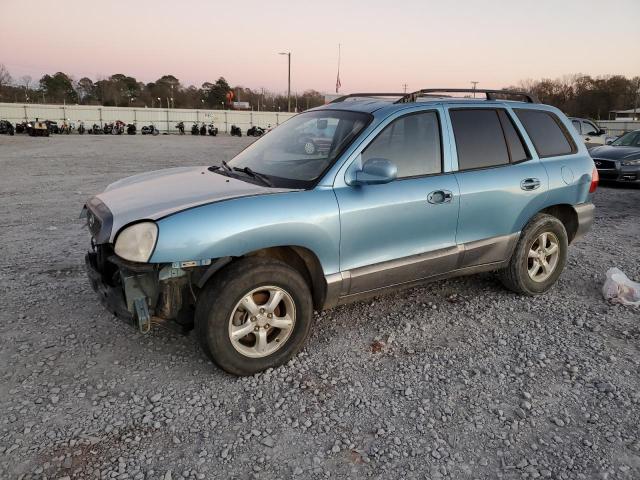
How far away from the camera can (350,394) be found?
10.3 feet

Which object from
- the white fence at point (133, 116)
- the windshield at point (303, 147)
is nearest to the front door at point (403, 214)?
the windshield at point (303, 147)

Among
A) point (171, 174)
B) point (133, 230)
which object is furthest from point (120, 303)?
point (171, 174)

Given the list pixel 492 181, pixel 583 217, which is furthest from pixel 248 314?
pixel 583 217

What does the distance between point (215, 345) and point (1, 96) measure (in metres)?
100

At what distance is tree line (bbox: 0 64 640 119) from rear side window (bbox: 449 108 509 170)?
76964 millimetres

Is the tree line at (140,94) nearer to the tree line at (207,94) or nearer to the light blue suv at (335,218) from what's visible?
the tree line at (207,94)

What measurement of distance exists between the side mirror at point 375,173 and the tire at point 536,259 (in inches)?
72.5

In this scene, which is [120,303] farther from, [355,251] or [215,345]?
[355,251]

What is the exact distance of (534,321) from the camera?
14.0 ft

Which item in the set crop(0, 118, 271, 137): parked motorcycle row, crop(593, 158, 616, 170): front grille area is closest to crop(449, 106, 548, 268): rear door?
crop(593, 158, 616, 170): front grille area

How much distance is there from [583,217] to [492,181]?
4.67 feet

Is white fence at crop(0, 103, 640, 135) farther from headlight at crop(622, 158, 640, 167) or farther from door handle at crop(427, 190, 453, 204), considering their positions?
door handle at crop(427, 190, 453, 204)

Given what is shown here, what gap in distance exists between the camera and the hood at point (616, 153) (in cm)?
1186

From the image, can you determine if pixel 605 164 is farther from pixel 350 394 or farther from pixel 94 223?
pixel 94 223
